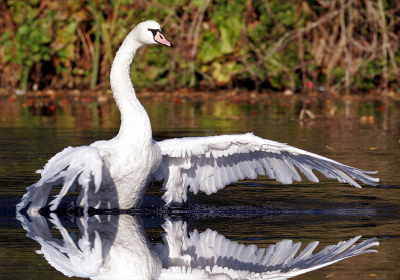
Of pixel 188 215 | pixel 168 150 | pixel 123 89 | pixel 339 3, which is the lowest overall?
pixel 188 215

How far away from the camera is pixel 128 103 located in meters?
5.83

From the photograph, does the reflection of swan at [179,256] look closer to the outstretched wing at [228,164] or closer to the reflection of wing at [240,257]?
the reflection of wing at [240,257]

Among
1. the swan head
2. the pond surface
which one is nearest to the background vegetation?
the pond surface

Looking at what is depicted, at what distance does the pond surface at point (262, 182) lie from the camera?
14.8 ft

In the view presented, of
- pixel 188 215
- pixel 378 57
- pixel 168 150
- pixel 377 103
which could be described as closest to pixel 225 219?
pixel 188 215

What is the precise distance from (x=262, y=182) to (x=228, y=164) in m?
0.89

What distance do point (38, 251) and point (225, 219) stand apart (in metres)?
1.59

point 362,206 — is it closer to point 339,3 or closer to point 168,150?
point 168,150

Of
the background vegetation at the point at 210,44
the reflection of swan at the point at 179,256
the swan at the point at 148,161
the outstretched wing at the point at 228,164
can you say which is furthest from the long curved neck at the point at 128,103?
the background vegetation at the point at 210,44

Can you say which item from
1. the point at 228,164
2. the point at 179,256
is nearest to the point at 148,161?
the point at 228,164

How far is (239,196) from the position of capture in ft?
20.8

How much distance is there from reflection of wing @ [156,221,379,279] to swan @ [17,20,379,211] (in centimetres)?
83

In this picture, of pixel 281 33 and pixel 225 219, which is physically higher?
pixel 281 33

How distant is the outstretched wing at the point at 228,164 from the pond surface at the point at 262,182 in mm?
177
